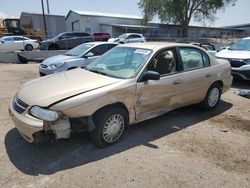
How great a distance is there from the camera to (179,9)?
1538 inches

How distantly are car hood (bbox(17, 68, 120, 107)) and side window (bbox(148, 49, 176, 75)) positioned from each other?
2.72 feet

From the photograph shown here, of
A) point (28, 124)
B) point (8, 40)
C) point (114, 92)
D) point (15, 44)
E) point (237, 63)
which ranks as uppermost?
point (8, 40)

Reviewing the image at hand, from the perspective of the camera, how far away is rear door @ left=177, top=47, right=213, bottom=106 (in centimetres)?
477

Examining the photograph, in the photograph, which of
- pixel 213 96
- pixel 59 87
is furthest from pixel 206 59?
pixel 59 87

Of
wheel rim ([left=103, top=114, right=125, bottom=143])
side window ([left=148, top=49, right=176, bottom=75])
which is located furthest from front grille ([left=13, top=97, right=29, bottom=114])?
side window ([left=148, top=49, right=176, bottom=75])

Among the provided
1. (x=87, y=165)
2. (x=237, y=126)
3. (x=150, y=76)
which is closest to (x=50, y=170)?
(x=87, y=165)

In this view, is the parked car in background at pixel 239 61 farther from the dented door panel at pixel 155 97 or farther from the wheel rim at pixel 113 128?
the wheel rim at pixel 113 128

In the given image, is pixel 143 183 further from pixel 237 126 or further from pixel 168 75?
pixel 237 126

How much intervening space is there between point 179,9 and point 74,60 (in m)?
34.7

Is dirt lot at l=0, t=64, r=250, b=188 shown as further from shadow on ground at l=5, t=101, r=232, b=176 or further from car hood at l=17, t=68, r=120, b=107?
car hood at l=17, t=68, r=120, b=107

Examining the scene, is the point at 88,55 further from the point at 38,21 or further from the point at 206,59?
the point at 38,21

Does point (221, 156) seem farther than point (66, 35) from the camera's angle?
No

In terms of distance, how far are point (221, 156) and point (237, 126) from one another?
1.44m

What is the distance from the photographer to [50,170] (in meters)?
3.22
